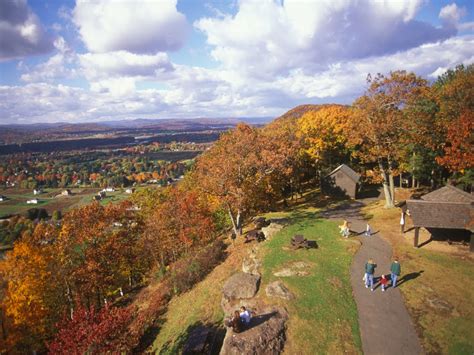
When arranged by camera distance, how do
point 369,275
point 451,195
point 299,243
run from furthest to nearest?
point 451,195, point 299,243, point 369,275

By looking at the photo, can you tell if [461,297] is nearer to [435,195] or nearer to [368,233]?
[368,233]

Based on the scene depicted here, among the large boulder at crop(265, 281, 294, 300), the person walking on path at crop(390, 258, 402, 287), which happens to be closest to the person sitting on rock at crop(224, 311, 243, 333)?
the large boulder at crop(265, 281, 294, 300)

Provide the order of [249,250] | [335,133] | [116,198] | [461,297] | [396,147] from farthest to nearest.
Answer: [116,198] < [335,133] < [396,147] < [249,250] < [461,297]

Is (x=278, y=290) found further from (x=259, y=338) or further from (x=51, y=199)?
(x=51, y=199)

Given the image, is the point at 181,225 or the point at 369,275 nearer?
the point at 369,275

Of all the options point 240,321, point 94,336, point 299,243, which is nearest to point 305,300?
point 240,321

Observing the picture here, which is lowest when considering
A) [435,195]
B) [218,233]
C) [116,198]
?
[116,198]

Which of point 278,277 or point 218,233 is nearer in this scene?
point 278,277

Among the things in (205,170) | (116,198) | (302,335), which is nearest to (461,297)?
(302,335)
